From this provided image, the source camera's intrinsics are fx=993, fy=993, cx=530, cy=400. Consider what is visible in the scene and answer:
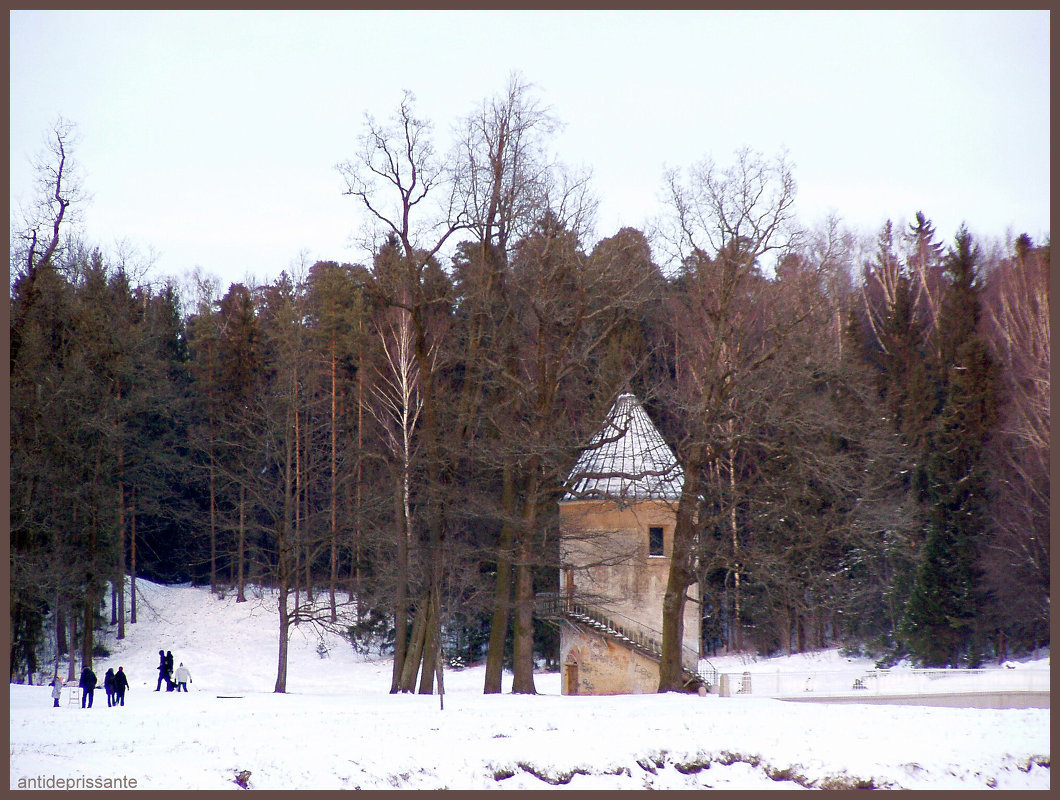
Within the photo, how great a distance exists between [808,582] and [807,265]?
1351 centimetres

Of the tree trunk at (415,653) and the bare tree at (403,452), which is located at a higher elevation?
the bare tree at (403,452)

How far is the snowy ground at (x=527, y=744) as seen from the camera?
1339 centimetres

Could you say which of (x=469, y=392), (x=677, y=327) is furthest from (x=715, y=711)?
(x=677, y=327)

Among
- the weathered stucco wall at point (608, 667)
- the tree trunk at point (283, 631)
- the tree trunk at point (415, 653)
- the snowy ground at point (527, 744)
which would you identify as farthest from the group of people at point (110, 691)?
the weathered stucco wall at point (608, 667)

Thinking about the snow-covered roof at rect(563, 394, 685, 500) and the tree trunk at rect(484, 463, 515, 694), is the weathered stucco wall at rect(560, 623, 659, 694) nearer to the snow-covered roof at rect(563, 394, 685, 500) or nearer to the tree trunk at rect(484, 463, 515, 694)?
the tree trunk at rect(484, 463, 515, 694)

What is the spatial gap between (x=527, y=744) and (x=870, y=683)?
14441 millimetres

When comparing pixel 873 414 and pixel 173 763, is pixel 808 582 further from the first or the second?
pixel 173 763

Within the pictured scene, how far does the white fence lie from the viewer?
2522 centimetres

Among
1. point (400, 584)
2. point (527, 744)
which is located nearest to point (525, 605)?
point (400, 584)

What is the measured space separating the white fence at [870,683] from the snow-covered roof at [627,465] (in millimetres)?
5141

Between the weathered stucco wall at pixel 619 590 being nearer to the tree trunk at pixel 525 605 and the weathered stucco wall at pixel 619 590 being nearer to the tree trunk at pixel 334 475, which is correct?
the tree trunk at pixel 525 605

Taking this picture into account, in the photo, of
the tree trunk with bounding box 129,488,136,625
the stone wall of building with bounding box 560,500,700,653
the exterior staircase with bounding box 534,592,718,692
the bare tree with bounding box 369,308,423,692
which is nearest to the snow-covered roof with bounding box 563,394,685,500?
the stone wall of building with bounding box 560,500,700,653

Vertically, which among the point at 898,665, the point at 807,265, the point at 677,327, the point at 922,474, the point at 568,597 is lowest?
the point at 898,665

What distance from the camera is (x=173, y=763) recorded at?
13164 millimetres
